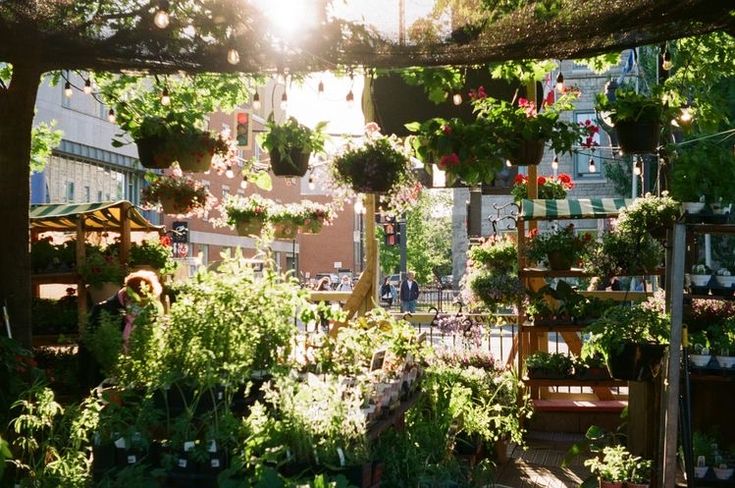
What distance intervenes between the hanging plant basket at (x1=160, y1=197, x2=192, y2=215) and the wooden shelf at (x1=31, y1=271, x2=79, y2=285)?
3.72 ft

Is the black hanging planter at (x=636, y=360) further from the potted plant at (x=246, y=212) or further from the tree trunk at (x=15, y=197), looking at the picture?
the potted plant at (x=246, y=212)

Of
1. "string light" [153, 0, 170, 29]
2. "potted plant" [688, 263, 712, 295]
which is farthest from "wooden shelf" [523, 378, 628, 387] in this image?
"string light" [153, 0, 170, 29]

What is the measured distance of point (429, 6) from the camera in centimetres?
452

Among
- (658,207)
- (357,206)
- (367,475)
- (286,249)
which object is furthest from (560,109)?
(286,249)

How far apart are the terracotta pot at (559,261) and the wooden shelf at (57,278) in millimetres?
3731

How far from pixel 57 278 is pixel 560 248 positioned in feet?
13.2

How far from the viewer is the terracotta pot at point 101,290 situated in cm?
887

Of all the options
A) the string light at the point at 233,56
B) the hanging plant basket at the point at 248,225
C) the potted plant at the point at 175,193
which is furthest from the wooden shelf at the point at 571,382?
the string light at the point at 233,56

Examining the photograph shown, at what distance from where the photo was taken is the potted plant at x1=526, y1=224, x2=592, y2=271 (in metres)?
8.56

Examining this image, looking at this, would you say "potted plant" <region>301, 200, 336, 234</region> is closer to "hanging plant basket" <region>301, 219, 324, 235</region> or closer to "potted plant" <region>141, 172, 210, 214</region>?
"hanging plant basket" <region>301, 219, 324, 235</region>

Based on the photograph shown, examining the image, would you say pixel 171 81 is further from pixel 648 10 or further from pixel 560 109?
pixel 648 10

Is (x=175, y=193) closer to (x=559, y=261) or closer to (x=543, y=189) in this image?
(x=559, y=261)

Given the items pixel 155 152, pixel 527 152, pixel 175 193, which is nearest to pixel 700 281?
pixel 527 152

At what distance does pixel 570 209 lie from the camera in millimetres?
8336
